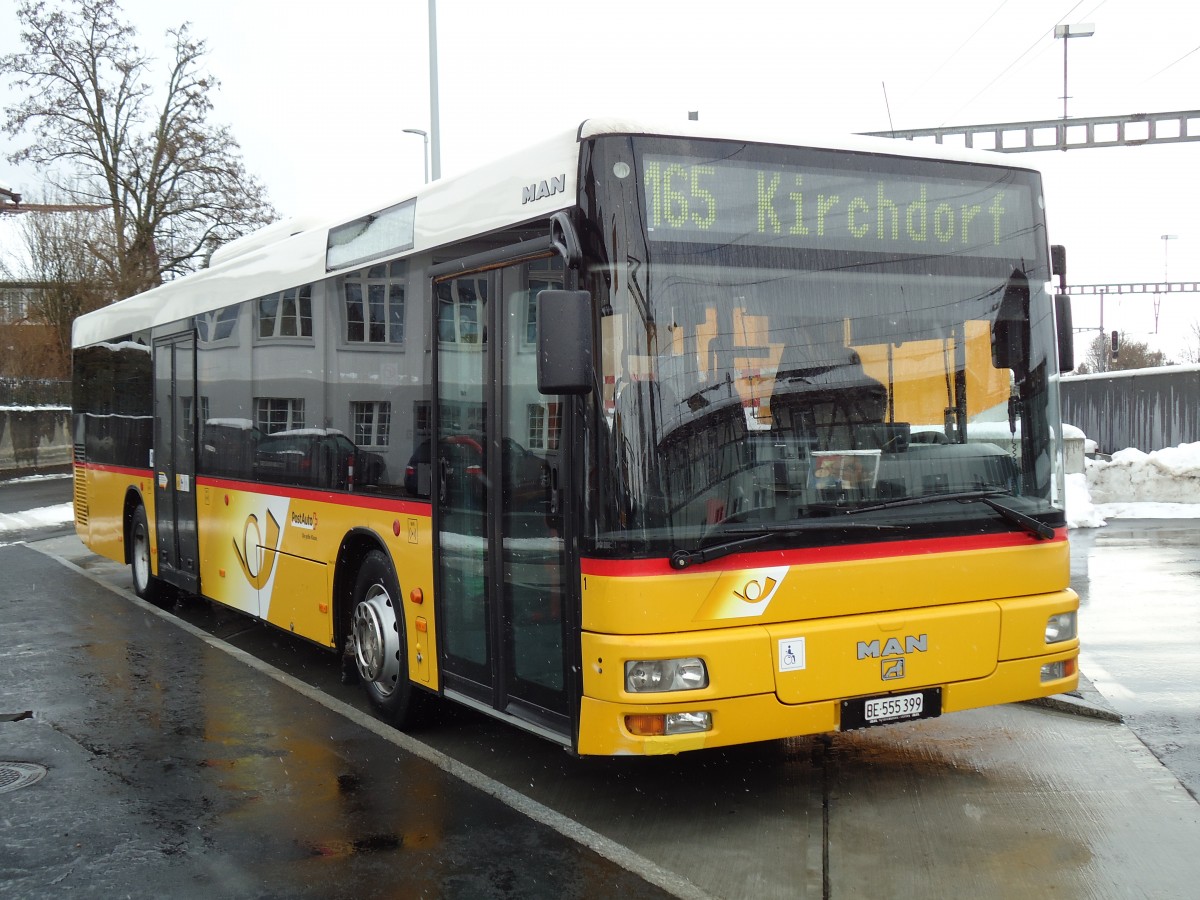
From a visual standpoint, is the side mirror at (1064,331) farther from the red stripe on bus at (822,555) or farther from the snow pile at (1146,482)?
the snow pile at (1146,482)

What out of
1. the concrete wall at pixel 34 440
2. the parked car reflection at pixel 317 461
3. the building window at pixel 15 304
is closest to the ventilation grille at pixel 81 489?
the parked car reflection at pixel 317 461

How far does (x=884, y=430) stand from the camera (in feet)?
18.2

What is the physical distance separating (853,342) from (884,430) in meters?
0.40

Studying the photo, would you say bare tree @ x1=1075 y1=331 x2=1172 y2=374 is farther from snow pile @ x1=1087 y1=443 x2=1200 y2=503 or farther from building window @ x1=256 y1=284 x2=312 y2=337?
building window @ x1=256 y1=284 x2=312 y2=337

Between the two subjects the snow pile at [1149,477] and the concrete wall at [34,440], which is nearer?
the snow pile at [1149,477]

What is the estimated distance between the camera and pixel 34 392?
39812 mm

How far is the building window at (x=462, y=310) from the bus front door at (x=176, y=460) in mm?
4995

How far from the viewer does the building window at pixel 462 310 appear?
6293mm

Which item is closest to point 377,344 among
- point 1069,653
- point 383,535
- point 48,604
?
point 383,535

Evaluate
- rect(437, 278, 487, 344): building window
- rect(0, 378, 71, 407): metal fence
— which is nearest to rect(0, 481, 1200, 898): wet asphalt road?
rect(437, 278, 487, 344): building window

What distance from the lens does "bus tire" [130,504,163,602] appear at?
12.6m

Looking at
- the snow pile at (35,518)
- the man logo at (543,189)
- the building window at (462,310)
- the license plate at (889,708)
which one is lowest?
the snow pile at (35,518)

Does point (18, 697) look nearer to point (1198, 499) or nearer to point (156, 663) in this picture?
point (156, 663)

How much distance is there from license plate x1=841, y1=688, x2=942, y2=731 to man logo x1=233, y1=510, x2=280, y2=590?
4893 millimetres
